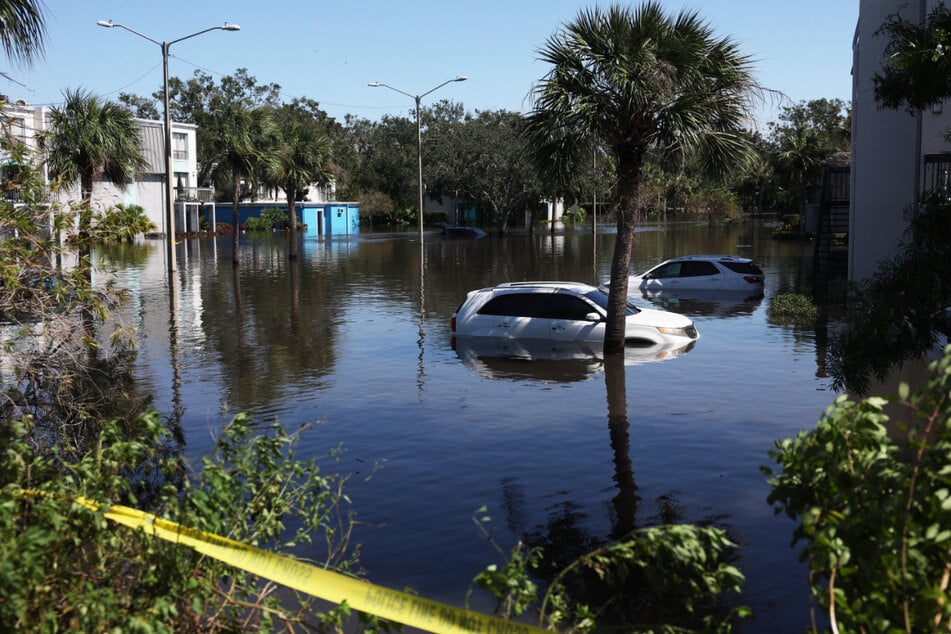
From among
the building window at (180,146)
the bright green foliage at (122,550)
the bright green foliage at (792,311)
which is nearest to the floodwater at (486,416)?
the bright green foliage at (792,311)

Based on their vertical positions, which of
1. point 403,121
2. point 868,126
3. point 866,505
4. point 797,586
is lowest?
point 797,586

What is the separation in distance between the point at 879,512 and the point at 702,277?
28.7m

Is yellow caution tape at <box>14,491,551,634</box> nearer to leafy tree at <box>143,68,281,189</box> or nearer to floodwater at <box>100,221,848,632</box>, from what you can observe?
floodwater at <box>100,221,848,632</box>

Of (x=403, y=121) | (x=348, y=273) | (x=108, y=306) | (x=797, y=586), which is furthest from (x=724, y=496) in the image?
(x=403, y=121)

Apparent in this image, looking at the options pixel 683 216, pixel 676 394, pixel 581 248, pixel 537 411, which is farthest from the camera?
pixel 683 216

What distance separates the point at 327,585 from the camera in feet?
17.7

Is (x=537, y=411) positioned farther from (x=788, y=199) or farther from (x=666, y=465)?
(x=788, y=199)

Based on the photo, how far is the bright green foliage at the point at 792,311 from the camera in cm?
2583

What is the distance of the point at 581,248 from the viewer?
60.8 metres

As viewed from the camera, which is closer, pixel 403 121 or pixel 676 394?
pixel 676 394

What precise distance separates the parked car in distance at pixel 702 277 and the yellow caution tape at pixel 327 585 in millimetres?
27249

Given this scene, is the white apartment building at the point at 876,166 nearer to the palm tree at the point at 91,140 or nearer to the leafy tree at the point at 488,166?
the palm tree at the point at 91,140

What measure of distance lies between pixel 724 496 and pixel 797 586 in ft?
8.21

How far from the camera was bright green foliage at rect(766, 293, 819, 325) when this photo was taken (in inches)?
1017
